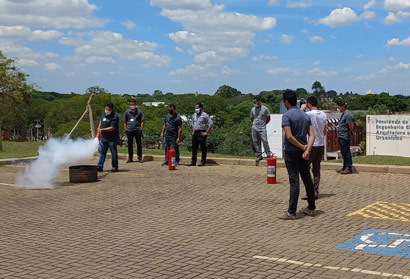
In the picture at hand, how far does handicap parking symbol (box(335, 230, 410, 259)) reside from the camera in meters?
6.95

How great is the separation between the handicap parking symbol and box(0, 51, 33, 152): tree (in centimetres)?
3903

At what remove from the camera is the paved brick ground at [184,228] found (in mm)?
6402

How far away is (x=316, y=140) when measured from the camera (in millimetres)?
10609

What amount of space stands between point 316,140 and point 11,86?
122 ft

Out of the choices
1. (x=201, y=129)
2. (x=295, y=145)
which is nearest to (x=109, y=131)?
(x=201, y=129)

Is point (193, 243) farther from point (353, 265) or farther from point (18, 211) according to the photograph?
point (18, 211)

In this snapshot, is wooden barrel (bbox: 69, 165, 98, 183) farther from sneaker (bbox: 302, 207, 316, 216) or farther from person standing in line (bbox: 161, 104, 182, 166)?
sneaker (bbox: 302, 207, 316, 216)

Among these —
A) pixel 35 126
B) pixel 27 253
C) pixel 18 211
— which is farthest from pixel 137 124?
pixel 35 126

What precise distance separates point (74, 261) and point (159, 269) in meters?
1.15

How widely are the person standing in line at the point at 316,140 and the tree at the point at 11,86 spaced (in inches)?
1412

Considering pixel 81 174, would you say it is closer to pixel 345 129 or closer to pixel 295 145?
pixel 295 145

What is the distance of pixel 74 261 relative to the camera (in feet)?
22.2

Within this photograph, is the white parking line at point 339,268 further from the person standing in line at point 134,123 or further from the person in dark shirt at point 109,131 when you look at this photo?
the person standing in line at point 134,123

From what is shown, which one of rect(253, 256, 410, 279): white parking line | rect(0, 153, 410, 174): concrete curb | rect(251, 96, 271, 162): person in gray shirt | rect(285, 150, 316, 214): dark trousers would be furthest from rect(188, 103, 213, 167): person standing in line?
rect(253, 256, 410, 279): white parking line
